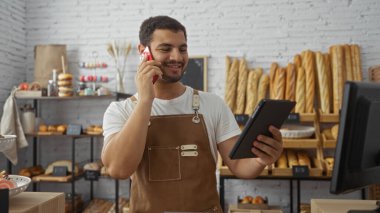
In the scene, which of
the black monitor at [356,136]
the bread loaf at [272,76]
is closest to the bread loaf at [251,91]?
the bread loaf at [272,76]

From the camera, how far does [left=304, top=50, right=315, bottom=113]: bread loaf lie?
353 cm

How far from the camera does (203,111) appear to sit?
1.82 m

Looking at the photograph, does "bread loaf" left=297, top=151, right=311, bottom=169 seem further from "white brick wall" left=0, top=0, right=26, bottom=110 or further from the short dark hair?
"white brick wall" left=0, top=0, right=26, bottom=110

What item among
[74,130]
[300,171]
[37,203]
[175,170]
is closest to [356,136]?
[175,170]

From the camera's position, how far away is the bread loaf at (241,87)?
3.70 metres

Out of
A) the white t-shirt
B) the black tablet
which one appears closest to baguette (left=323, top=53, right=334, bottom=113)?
the white t-shirt

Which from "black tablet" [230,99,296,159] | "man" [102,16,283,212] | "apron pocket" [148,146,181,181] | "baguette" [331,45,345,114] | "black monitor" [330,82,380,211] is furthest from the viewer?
"baguette" [331,45,345,114]

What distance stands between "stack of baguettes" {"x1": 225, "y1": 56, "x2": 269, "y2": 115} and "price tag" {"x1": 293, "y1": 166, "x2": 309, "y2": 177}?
2.44 feet

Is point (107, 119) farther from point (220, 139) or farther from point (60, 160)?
point (60, 160)

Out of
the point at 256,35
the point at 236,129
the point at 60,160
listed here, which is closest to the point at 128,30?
the point at 256,35

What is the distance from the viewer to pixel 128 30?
417cm

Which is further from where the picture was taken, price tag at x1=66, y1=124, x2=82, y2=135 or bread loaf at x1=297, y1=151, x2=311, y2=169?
price tag at x1=66, y1=124, x2=82, y2=135

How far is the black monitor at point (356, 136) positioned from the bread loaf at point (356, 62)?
8.96ft

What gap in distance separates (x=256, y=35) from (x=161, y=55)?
250cm
